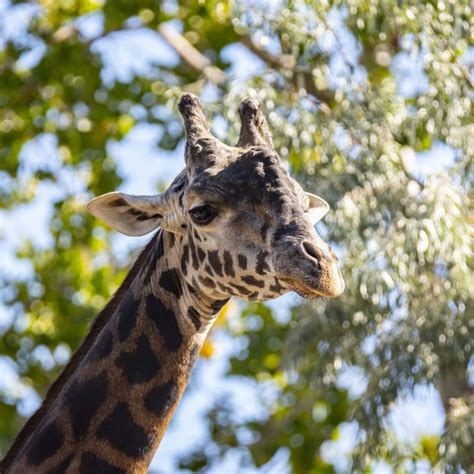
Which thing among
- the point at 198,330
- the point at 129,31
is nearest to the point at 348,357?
the point at 198,330

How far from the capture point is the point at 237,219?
6.66 m

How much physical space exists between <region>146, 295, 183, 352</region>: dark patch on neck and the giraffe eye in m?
0.55

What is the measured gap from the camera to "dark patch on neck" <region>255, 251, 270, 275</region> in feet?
21.4

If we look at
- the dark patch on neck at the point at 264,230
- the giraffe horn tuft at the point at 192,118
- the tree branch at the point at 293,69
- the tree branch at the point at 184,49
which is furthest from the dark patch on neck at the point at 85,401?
the tree branch at the point at 184,49

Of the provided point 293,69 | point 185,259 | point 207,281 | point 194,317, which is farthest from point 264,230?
point 293,69

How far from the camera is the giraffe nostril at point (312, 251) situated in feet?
20.5

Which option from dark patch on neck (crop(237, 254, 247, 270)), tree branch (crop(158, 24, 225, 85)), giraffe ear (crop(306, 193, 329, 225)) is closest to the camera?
dark patch on neck (crop(237, 254, 247, 270))

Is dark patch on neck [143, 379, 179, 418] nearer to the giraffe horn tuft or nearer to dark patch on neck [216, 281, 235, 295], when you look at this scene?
dark patch on neck [216, 281, 235, 295]

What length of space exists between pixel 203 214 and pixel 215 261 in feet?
0.78

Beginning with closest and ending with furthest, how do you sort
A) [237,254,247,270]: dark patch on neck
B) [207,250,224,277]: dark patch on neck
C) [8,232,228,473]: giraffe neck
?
[237,254,247,270]: dark patch on neck → [207,250,224,277]: dark patch on neck → [8,232,228,473]: giraffe neck

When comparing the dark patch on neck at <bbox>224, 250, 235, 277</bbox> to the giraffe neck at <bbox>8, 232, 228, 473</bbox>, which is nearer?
the dark patch on neck at <bbox>224, 250, 235, 277</bbox>

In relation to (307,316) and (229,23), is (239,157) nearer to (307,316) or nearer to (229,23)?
(307,316)

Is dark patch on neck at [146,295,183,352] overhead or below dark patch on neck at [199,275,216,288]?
below

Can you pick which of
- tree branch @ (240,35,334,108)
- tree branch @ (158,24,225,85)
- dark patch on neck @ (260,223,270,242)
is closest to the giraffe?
dark patch on neck @ (260,223,270,242)
